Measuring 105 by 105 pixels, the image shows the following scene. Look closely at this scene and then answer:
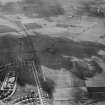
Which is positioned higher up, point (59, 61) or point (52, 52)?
point (52, 52)

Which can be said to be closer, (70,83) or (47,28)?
(70,83)

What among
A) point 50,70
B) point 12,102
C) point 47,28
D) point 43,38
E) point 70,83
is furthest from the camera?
point 47,28

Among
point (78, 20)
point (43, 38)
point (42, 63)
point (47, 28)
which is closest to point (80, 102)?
point (42, 63)

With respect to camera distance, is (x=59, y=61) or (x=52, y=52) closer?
(x=59, y=61)

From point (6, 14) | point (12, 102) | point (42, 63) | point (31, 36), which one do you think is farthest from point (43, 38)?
point (12, 102)

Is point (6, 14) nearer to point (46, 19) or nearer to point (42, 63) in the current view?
point (46, 19)

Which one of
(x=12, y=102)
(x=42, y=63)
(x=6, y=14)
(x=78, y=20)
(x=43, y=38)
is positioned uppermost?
(x=6, y=14)

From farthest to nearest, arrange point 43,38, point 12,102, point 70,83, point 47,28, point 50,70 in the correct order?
1. point 47,28
2. point 43,38
3. point 50,70
4. point 70,83
5. point 12,102

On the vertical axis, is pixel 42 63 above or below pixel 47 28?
below
